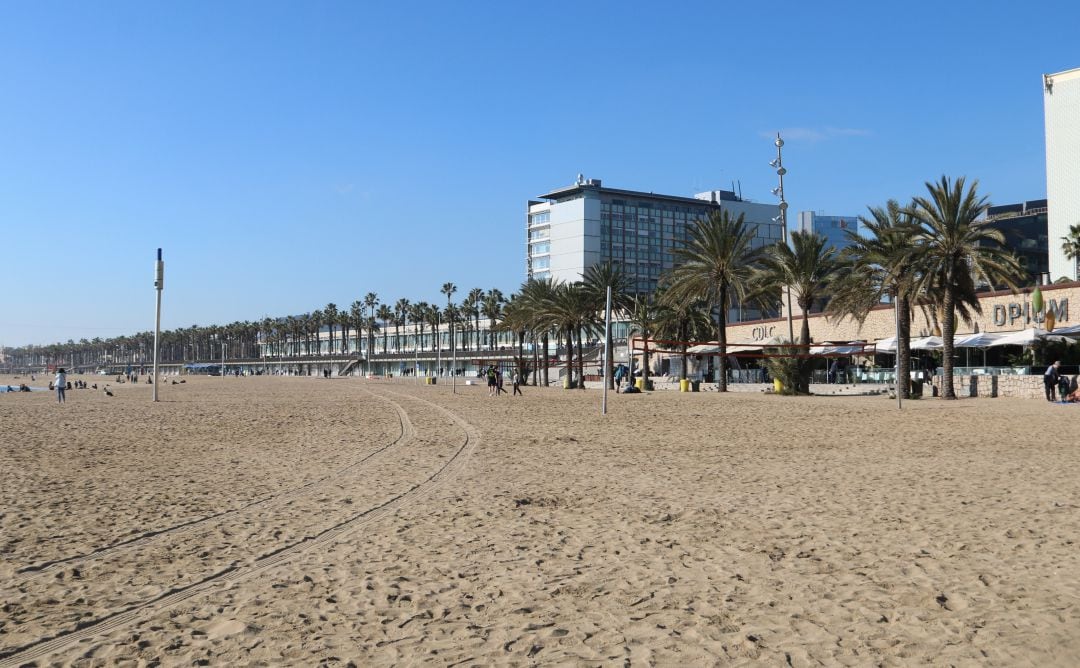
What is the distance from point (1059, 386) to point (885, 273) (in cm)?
849

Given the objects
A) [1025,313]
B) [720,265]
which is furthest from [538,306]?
[1025,313]

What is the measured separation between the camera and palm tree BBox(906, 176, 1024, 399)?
32.7 m

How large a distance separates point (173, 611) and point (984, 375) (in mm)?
36507

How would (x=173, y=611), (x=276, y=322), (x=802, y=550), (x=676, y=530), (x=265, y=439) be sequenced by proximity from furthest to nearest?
(x=276, y=322) → (x=265, y=439) → (x=676, y=530) → (x=802, y=550) → (x=173, y=611)

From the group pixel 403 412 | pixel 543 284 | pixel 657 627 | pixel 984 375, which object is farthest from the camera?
pixel 543 284

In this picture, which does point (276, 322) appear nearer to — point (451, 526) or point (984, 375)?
point (984, 375)

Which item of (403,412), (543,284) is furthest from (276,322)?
(403,412)

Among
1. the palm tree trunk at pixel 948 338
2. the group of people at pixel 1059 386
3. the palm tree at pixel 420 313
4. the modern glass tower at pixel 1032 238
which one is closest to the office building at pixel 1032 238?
the modern glass tower at pixel 1032 238

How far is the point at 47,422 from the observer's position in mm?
24719

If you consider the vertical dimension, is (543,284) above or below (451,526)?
above

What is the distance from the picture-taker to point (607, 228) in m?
139

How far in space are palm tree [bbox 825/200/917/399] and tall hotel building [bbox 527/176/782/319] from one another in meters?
95.9

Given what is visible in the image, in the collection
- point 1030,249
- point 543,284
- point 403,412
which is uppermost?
point 1030,249

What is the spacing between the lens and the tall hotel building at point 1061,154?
69812 mm
